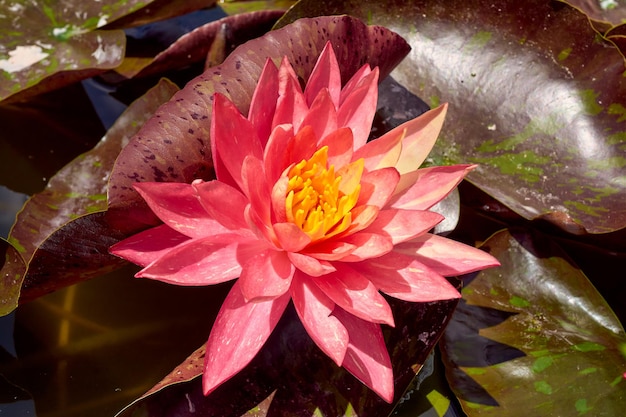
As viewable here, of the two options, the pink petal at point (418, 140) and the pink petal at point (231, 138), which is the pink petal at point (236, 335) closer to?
the pink petal at point (231, 138)

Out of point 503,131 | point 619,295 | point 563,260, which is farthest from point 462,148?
point 619,295

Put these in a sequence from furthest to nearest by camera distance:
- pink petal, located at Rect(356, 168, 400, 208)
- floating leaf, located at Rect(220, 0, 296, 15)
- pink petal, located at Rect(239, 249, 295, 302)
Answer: floating leaf, located at Rect(220, 0, 296, 15) < pink petal, located at Rect(356, 168, 400, 208) < pink petal, located at Rect(239, 249, 295, 302)

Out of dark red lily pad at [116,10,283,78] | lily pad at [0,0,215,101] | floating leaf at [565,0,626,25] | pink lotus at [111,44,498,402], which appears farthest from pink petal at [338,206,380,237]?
floating leaf at [565,0,626,25]

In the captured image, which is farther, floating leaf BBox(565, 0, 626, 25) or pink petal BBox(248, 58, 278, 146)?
floating leaf BBox(565, 0, 626, 25)

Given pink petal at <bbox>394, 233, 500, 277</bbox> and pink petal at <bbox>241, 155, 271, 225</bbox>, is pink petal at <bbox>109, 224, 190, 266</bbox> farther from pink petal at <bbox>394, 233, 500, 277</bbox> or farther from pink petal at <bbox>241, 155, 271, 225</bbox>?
pink petal at <bbox>394, 233, 500, 277</bbox>

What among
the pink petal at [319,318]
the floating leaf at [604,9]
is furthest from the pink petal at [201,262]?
the floating leaf at [604,9]

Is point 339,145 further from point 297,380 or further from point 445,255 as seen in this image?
point 297,380

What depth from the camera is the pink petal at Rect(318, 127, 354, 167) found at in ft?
3.47

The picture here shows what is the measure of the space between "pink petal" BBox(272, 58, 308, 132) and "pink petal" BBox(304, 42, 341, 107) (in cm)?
4

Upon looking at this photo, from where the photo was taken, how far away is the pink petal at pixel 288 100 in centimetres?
106

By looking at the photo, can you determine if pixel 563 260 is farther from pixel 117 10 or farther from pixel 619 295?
pixel 117 10

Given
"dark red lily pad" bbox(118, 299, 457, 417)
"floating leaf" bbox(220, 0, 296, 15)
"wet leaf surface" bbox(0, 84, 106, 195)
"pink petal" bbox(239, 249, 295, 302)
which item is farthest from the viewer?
"floating leaf" bbox(220, 0, 296, 15)

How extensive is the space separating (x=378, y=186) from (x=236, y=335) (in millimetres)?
366

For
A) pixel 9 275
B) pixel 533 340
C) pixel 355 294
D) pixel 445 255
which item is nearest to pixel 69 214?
pixel 9 275
